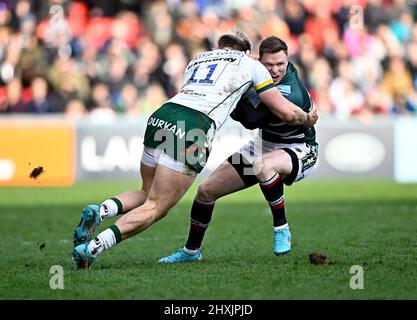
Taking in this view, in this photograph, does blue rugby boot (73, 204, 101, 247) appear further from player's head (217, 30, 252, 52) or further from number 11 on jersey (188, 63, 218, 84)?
player's head (217, 30, 252, 52)

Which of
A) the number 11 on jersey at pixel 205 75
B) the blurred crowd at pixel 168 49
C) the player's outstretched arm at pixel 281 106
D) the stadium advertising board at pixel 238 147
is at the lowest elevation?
the player's outstretched arm at pixel 281 106

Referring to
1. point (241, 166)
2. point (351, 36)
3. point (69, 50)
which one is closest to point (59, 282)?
point (241, 166)

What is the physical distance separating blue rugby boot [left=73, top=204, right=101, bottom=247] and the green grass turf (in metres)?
0.28

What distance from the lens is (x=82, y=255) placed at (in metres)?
7.60

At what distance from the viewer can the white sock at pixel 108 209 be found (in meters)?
8.06

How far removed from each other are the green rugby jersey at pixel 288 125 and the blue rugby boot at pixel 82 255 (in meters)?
2.25

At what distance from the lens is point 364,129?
18.0 metres

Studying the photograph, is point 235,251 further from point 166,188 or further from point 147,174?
point 166,188

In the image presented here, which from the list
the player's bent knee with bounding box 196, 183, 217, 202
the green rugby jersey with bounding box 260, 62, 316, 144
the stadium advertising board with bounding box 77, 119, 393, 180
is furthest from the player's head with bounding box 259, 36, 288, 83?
the stadium advertising board with bounding box 77, 119, 393, 180

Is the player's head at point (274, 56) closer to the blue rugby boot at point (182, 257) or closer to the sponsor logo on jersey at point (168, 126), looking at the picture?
the sponsor logo on jersey at point (168, 126)

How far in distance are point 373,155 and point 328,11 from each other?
4.23 metres

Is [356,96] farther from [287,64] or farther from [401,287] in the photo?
[401,287]

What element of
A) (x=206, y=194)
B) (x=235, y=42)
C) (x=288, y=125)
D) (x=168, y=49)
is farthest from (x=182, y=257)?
(x=168, y=49)

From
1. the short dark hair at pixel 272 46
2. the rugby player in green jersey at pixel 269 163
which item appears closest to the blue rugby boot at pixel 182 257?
the rugby player in green jersey at pixel 269 163
